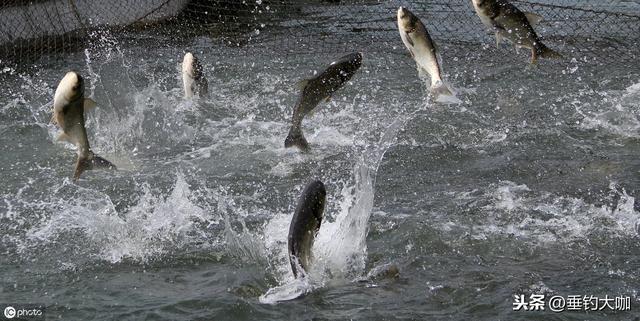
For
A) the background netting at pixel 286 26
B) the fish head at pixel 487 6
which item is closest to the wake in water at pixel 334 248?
the fish head at pixel 487 6

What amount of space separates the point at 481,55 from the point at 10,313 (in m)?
6.79

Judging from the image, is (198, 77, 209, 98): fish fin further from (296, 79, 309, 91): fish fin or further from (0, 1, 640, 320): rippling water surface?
(296, 79, 309, 91): fish fin

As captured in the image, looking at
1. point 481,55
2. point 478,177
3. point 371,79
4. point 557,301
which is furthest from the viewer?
point 481,55

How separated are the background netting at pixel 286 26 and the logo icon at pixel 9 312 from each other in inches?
247

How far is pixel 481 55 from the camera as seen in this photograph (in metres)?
9.88

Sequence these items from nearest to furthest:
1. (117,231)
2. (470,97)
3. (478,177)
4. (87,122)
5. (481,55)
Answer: (117,231), (478,177), (87,122), (470,97), (481,55)

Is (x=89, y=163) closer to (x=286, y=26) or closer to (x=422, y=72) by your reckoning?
(x=422, y=72)

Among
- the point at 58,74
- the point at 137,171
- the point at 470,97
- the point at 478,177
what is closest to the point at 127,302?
the point at 137,171

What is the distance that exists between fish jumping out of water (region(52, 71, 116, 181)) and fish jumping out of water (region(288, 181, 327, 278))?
2.08m

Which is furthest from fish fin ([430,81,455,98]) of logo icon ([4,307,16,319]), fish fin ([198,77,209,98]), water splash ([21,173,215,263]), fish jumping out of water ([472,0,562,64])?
logo icon ([4,307,16,319])

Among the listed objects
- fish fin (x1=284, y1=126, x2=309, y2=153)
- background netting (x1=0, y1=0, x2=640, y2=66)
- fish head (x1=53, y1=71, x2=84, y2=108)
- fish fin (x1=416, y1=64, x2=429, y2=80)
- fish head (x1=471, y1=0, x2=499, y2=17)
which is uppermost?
fish head (x1=53, y1=71, x2=84, y2=108)

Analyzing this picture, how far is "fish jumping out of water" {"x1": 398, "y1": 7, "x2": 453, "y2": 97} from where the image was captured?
6762 millimetres

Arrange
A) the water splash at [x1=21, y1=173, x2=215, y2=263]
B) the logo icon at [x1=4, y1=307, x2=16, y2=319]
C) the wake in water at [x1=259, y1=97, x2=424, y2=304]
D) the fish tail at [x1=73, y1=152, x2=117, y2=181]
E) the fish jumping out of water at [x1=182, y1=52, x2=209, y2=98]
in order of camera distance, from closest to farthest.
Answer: the logo icon at [x1=4, y1=307, x2=16, y2=319]
the wake in water at [x1=259, y1=97, x2=424, y2=304]
the water splash at [x1=21, y1=173, x2=215, y2=263]
the fish tail at [x1=73, y1=152, x2=117, y2=181]
the fish jumping out of water at [x1=182, y1=52, x2=209, y2=98]

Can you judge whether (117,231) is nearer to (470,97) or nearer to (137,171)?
(137,171)
